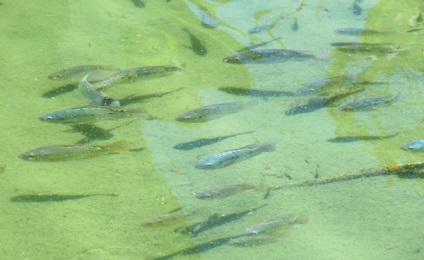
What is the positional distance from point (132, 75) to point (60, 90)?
73cm

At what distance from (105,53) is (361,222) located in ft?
11.2

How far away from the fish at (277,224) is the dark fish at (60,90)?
2.54 meters

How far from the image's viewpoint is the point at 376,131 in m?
4.99

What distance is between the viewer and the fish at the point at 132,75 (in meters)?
5.25

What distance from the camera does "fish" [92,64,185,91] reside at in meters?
5.25

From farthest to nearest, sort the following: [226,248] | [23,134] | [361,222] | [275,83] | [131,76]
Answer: [275,83] → [131,76] → [23,134] → [361,222] → [226,248]

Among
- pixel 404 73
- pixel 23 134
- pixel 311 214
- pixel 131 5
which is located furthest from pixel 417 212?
pixel 131 5

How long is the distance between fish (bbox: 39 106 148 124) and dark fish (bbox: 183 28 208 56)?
165 centimetres

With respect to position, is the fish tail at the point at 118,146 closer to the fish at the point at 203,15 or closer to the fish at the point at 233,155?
the fish at the point at 233,155

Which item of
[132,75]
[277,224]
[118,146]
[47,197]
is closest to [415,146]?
[277,224]

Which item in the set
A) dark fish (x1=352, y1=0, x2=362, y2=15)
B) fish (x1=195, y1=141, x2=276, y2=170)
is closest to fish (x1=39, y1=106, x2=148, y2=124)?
fish (x1=195, y1=141, x2=276, y2=170)

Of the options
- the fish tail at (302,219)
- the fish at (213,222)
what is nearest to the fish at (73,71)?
the fish at (213,222)

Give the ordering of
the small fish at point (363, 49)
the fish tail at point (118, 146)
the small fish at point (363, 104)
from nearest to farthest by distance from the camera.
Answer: the fish tail at point (118, 146)
the small fish at point (363, 104)
the small fish at point (363, 49)

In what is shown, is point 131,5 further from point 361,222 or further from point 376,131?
point 361,222
